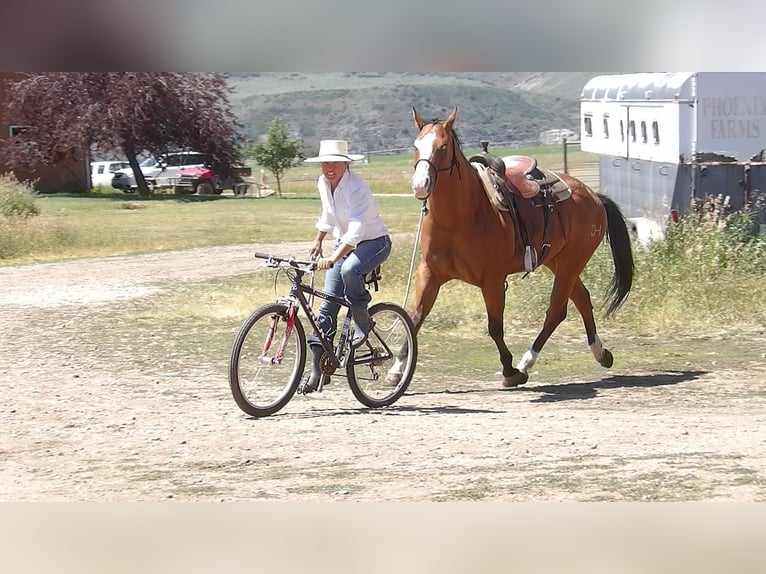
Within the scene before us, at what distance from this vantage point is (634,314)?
39.8ft

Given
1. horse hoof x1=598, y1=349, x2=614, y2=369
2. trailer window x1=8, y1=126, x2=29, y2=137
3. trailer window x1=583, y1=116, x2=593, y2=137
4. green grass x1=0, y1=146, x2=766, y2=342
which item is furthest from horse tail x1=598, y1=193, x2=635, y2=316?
trailer window x1=583, y1=116, x2=593, y2=137

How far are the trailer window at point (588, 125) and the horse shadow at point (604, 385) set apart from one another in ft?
23.3

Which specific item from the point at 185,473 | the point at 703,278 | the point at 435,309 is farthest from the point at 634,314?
the point at 185,473

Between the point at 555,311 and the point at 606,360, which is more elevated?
the point at 555,311

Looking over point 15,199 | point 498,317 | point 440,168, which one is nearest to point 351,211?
point 440,168

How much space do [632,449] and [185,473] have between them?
2.62 metres

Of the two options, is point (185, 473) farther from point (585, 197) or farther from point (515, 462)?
point (585, 197)

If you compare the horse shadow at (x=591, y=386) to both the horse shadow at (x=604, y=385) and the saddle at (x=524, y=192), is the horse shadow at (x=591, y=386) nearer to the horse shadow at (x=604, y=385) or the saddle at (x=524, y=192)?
the horse shadow at (x=604, y=385)

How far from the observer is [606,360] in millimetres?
10195

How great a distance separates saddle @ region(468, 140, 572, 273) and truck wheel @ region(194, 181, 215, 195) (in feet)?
11.5

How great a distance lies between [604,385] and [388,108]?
3.92 meters

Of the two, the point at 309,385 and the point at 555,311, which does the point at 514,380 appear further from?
the point at 309,385

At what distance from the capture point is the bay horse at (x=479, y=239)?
333 inches

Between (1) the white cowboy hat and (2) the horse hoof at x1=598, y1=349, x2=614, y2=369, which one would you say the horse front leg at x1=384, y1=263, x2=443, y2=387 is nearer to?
(1) the white cowboy hat
